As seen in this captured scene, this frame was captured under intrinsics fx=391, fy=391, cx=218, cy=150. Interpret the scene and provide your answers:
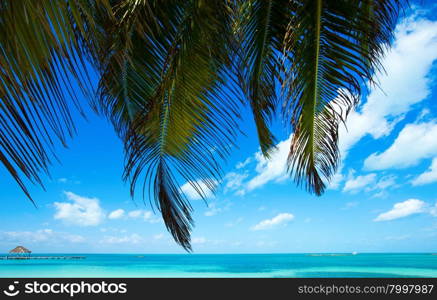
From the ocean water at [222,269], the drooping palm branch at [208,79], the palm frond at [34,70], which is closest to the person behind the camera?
the palm frond at [34,70]

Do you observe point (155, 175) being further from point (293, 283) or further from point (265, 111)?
point (293, 283)

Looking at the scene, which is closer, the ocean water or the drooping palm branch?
the drooping palm branch

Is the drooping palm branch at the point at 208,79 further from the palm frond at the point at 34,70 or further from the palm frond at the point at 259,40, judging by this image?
the palm frond at the point at 34,70

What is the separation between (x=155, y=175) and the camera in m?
3.21

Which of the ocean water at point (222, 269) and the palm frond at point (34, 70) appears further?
the ocean water at point (222, 269)

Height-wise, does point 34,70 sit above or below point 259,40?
below

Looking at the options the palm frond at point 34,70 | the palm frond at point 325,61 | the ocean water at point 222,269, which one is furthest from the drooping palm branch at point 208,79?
the ocean water at point 222,269

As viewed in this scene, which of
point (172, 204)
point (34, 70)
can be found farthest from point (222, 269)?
point (34, 70)

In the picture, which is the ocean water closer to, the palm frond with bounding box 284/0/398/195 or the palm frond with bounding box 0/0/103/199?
the palm frond with bounding box 284/0/398/195

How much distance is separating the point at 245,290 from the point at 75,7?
505 centimetres

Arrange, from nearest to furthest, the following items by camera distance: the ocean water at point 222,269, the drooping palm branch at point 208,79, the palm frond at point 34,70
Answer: the palm frond at point 34,70 → the drooping palm branch at point 208,79 → the ocean water at point 222,269

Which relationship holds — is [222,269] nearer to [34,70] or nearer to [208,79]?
[208,79]

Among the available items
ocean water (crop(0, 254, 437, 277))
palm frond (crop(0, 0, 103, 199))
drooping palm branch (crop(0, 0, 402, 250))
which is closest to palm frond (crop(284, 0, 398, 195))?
drooping palm branch (crop(0, 0, 402, 250))

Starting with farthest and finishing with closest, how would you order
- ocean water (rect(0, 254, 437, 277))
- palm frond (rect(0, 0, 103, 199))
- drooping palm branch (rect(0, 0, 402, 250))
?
ocean water (rect(0, 254, 437, 277)), drooping palm branch (rect(0, 0, 402, 250)), palm frond (rect(0, 0, 103, 199))
